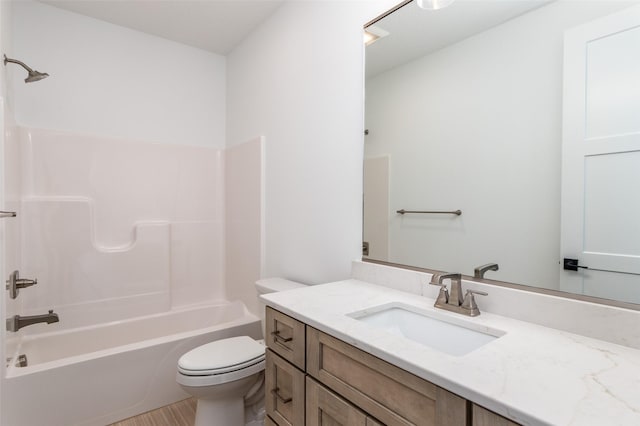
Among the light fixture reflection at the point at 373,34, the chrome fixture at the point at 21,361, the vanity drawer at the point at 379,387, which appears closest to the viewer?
the vanity drawer at the point at 379,387

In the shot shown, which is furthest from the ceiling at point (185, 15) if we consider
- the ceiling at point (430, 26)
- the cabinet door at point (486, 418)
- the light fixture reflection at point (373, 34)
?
the cabinet door at point (486, 418)

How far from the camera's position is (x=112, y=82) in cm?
242

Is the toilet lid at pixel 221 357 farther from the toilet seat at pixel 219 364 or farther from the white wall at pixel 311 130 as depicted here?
the white wall at pixel 311 130

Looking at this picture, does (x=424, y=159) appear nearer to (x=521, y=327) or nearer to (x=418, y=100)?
(x=418, y=100)

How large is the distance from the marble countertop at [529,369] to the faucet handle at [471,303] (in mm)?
25

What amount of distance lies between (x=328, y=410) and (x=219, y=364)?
831 mm

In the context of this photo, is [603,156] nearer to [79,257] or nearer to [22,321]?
[22,321]

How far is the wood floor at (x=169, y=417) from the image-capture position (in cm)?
188

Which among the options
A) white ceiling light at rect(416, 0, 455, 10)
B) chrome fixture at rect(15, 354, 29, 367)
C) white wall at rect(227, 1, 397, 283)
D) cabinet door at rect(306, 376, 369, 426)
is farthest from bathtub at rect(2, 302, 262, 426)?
white ceiling light at rect(416, 0, 455, 10)

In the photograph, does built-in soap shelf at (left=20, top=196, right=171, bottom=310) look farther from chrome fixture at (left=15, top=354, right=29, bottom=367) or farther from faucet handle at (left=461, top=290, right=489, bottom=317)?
faucet handle at (left=461, top=290, right=489, bottom=317)

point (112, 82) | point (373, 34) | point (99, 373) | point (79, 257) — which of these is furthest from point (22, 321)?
point (373, 34)

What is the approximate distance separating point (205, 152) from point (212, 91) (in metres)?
0.55

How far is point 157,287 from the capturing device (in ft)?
8.42

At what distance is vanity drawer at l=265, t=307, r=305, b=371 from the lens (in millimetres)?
1067
